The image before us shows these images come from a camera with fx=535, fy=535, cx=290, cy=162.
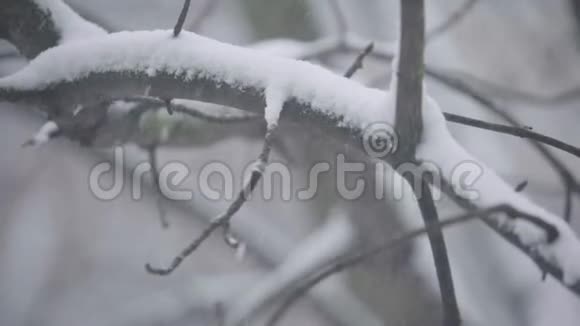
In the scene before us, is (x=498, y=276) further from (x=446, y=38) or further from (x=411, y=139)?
(x=411, y=139)

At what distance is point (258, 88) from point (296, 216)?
1.66 meters

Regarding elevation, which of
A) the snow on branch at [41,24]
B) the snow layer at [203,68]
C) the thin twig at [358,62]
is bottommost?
the snow on branch at [41,24]

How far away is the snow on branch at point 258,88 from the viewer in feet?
1.72

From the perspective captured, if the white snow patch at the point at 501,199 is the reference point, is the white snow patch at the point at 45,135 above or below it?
below

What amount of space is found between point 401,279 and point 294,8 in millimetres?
856

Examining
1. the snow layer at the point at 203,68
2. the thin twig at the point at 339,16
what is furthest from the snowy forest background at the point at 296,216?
the snow layer at the point at 203,68

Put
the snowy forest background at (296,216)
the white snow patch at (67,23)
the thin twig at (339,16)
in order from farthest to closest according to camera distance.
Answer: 1. the snowy forest background at (296,216)
2. the thin twig at (339,16)
3. the white snow patch at (67,23)

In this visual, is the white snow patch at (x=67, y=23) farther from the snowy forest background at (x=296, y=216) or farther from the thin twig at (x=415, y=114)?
the thin twig at (x=415, y=114)

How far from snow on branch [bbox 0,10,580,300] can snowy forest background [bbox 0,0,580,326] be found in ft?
0.83

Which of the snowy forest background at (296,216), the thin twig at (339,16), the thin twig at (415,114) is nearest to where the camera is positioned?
the thin twig at (415,114)

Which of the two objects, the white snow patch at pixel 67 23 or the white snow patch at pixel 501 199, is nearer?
the white snow patch at pixel 501 199

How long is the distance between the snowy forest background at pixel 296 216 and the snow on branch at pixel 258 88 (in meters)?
0.25

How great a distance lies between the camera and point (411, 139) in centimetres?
52

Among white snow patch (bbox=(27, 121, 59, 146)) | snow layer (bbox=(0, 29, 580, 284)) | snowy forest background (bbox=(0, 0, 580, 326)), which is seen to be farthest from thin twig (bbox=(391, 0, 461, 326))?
white snow patch (bbox=(27, 121, 59, 146))
